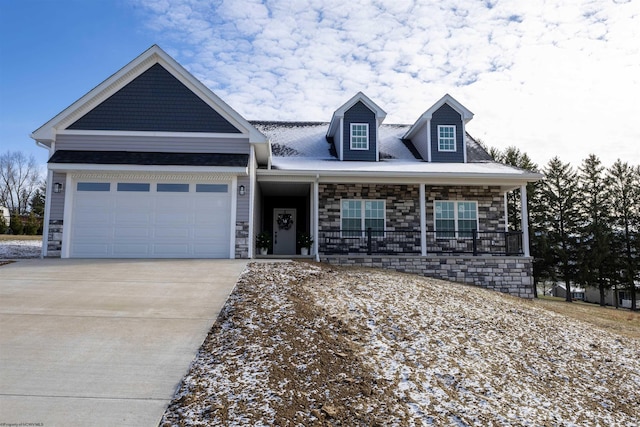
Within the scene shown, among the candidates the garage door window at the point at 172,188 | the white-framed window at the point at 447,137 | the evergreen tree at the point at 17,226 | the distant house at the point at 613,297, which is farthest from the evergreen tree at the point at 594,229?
the evergreen tree at the point at 17,226

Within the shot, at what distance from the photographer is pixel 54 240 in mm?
11430

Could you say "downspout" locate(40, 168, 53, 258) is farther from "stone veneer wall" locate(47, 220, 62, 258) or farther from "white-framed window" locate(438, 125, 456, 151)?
"white-framed window" locate(438, 125, 456, 151)

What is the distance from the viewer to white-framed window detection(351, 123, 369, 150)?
50.8 ft

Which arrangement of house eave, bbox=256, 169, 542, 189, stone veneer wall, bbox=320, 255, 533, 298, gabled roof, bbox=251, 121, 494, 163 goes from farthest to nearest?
1. gabled roof, bbox=251, 121, 494, 163
2. house eave, bbox=256, 169, 542, 189
3. stone veneer wall, bbox=320, 255, 533, 298

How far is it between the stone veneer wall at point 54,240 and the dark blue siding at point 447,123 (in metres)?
12.4

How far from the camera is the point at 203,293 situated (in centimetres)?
735

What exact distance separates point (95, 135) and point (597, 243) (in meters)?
27.2

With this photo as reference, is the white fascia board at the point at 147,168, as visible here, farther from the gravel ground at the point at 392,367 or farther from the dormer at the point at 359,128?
the dormer at the point at 359,128

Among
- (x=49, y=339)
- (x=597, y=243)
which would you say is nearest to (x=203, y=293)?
(x=49, y=339)

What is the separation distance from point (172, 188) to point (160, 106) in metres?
2.45

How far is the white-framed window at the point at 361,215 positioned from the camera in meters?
14.4

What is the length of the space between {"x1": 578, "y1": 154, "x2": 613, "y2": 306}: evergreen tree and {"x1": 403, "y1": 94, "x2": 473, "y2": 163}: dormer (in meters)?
15.5

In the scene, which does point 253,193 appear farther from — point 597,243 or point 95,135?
point 597,243

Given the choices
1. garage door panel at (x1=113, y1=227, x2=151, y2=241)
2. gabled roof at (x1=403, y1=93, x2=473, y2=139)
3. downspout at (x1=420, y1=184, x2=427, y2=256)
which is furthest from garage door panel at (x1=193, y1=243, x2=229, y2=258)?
gabled roof at (x1=403, y1=93, x2=473, y2=139)
